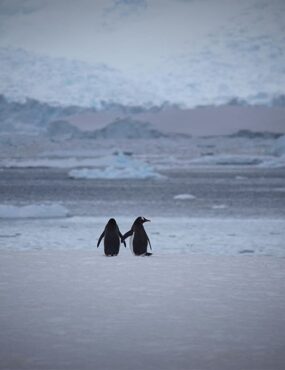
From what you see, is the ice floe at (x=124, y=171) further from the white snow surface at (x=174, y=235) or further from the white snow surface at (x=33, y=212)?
the white snow surface at (x=174, y=235)

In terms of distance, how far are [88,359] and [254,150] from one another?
3442 inches

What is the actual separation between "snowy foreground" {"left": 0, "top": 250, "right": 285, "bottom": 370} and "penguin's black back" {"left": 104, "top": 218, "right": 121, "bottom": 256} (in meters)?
0.65

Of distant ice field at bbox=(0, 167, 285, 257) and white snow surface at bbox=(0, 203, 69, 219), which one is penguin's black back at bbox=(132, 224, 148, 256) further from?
white snow surface at bbox=(0, 203, 69, 219)

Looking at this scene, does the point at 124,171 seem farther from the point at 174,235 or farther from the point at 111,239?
the point at 111,239

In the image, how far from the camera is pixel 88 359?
4.51 m

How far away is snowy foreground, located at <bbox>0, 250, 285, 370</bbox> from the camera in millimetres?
4551

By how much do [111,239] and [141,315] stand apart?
12.5ft

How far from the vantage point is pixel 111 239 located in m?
9.54

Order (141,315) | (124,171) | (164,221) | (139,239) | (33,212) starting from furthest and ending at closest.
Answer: (124,171) → (164,221) → (33,212) → (139,239) → (141,315)

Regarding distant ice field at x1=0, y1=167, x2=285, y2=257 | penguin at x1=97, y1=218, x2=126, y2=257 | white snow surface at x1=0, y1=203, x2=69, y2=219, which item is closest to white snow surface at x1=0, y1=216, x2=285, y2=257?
distant ice field at x1=0, y1=167, x2=285, y2=257

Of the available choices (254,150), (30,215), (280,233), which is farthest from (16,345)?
(254,150)

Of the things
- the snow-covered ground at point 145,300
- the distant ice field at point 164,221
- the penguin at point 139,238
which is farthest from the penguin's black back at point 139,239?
the distant ice field at point 164,221

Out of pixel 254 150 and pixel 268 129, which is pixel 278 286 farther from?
pixel 268 129

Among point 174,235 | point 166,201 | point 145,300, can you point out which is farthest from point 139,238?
point 166,201
